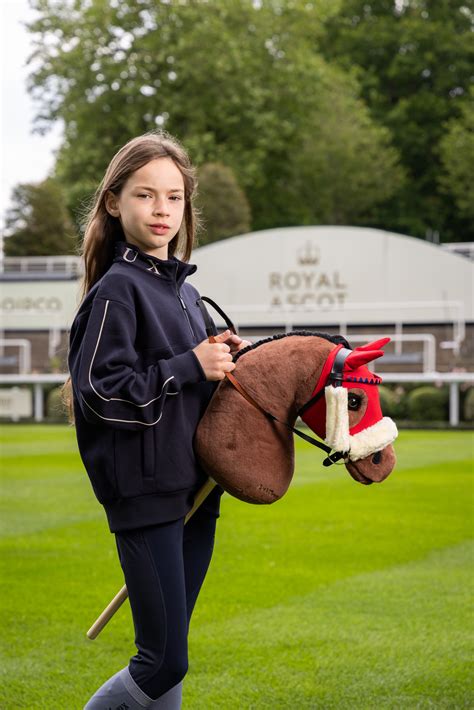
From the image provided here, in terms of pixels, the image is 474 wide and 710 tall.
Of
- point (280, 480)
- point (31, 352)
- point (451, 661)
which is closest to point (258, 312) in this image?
point (31, 352)

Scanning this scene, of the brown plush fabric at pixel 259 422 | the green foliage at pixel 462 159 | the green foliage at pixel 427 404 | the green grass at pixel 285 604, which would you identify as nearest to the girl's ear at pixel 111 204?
the brown plush fabric at pixel 259 422

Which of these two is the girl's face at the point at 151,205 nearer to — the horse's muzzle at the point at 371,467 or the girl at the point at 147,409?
the girl at the point at 147,409

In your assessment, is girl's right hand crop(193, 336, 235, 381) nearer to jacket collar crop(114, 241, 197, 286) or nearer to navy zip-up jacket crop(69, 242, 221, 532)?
navy zip-up jacket crop(69, 242, 221, 532)

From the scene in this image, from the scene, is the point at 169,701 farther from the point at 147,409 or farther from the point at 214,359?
the point at 214,359

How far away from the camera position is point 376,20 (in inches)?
2085

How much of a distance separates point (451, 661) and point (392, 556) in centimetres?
278

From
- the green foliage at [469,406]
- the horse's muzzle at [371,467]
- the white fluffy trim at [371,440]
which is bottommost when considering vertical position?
the green foliage at [469,406]

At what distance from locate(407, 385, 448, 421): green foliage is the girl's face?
20.8m

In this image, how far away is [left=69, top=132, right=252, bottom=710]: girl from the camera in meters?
3.25

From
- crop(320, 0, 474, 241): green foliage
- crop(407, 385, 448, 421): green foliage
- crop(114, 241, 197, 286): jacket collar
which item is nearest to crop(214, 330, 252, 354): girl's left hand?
crop(114, 241, 197, 286): jacket collar

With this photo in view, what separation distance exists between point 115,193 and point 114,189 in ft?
0.05

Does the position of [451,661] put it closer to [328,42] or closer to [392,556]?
[392,556]

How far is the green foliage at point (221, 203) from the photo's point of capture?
37.4 meters

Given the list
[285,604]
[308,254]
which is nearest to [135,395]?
[285,604]
